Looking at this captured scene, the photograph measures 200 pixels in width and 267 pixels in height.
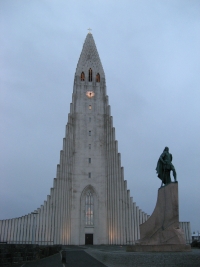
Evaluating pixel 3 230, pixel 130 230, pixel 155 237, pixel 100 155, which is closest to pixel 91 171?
pixel 100 155

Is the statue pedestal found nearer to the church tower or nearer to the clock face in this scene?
the church tower

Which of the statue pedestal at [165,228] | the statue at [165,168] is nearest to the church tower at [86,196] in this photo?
the statue pedestal at [165,228]

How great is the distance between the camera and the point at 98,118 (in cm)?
4678

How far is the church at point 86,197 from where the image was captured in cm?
3888

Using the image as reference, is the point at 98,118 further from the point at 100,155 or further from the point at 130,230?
the point at 130,230

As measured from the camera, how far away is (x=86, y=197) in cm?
4241

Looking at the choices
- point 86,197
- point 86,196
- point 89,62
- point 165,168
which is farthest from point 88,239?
point 89,62

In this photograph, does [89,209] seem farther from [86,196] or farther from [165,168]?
[165,168]

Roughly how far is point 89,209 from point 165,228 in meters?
28.1

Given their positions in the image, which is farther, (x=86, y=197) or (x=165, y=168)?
(x=86, y=197)

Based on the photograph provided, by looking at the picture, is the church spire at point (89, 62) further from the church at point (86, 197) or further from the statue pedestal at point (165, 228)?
the statue pedestal at point (165, 228)

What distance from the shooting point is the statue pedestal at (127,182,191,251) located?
1346 cm

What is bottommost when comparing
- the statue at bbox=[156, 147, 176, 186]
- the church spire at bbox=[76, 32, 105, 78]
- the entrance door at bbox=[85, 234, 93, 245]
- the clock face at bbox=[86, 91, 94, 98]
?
the entrance door at bbox=[85, 234, 93, 245]

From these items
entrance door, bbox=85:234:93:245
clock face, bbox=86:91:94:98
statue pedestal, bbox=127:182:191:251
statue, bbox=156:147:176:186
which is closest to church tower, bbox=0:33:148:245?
entrance door, bbox=85:234:93:245
